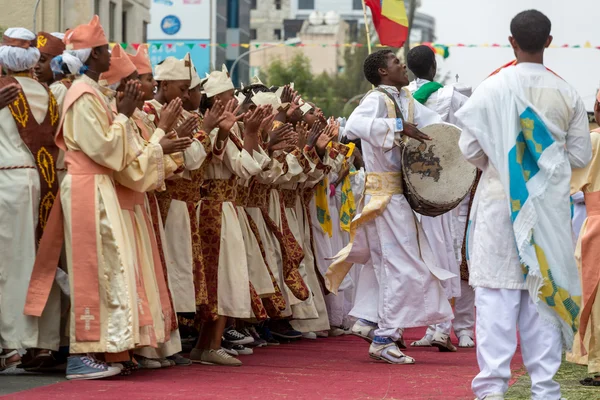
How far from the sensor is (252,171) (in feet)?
29.1

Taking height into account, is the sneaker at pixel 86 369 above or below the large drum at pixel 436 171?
below

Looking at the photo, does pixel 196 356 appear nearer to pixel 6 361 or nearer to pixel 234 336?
pixel 234 336

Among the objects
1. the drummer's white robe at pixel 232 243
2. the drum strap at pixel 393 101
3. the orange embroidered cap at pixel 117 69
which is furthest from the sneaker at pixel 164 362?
the drum strap at pixel 393 101

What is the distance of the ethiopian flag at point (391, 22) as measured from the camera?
49.2ft

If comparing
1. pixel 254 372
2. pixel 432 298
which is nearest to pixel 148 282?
pixel 254 372

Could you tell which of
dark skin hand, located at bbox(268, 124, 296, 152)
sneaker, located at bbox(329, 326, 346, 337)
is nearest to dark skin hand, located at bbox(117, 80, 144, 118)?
dark skin hand, located at bbox(268, 124, 296, 152)

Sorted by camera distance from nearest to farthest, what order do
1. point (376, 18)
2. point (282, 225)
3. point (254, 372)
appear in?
point (254, 372) < point (282, 225) < point (376, 18)

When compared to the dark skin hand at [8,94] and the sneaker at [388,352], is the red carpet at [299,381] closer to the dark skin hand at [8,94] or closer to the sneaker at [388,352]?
the sneaker at [388,352]

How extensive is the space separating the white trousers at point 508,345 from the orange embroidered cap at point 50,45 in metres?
3.48

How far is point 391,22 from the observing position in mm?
15070

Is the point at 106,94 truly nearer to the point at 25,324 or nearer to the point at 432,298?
the point at 25,324

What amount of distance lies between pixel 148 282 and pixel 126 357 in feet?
1.67

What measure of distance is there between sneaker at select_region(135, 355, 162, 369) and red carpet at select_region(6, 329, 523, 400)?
11cm

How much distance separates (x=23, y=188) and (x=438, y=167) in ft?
10.3
